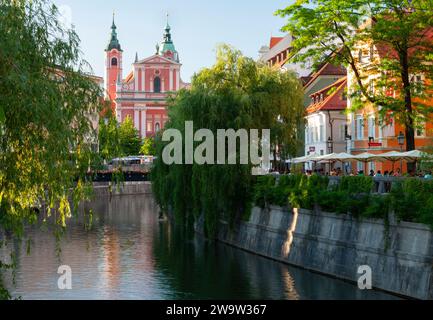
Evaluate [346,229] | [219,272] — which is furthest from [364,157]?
[219,272]

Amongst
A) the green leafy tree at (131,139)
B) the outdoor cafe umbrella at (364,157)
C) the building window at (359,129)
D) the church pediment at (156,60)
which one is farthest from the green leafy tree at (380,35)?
the church pediment at (156,60)

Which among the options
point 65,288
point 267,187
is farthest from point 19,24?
point 267,187

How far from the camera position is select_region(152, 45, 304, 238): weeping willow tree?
39.6 metres

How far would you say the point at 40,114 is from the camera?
15.3 meters

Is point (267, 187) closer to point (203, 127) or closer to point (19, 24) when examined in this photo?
point (203, 127)

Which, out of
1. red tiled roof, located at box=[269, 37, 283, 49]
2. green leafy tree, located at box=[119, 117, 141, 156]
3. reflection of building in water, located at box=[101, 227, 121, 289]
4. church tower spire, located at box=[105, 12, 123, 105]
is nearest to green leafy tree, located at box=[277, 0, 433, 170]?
reflection of building in water, located at box=[101, 227, 121, 289]

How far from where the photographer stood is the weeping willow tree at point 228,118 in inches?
1559

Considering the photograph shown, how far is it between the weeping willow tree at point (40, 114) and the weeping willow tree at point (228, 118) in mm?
21527

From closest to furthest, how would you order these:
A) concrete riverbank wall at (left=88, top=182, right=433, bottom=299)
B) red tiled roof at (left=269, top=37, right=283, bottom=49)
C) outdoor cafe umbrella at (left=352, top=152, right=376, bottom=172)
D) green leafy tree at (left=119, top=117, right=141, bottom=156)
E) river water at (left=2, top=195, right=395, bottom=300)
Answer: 1. concrete riverbank wall at (left=88, top=182, right=433, bottom=299)
2. river water at (left=2, top=195, right=395, bottom=300)
3. outdoor cafe umbrella at (left=352, top=152, right=376, bottom=172)
4. red tiled roof at (left=269, top=37, right=283, bottom=49)
5. green leafy tree at (left=119, top=117, right=141, bottom=156)

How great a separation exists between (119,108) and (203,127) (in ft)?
345

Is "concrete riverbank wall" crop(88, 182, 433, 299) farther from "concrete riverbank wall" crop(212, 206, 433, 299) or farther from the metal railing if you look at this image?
the metal railing

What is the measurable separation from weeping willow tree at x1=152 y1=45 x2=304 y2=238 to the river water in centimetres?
218

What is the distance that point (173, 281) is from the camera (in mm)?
30828

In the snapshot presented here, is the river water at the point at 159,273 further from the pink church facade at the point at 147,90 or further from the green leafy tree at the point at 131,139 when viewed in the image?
the pink church facade at the point at 147,90
